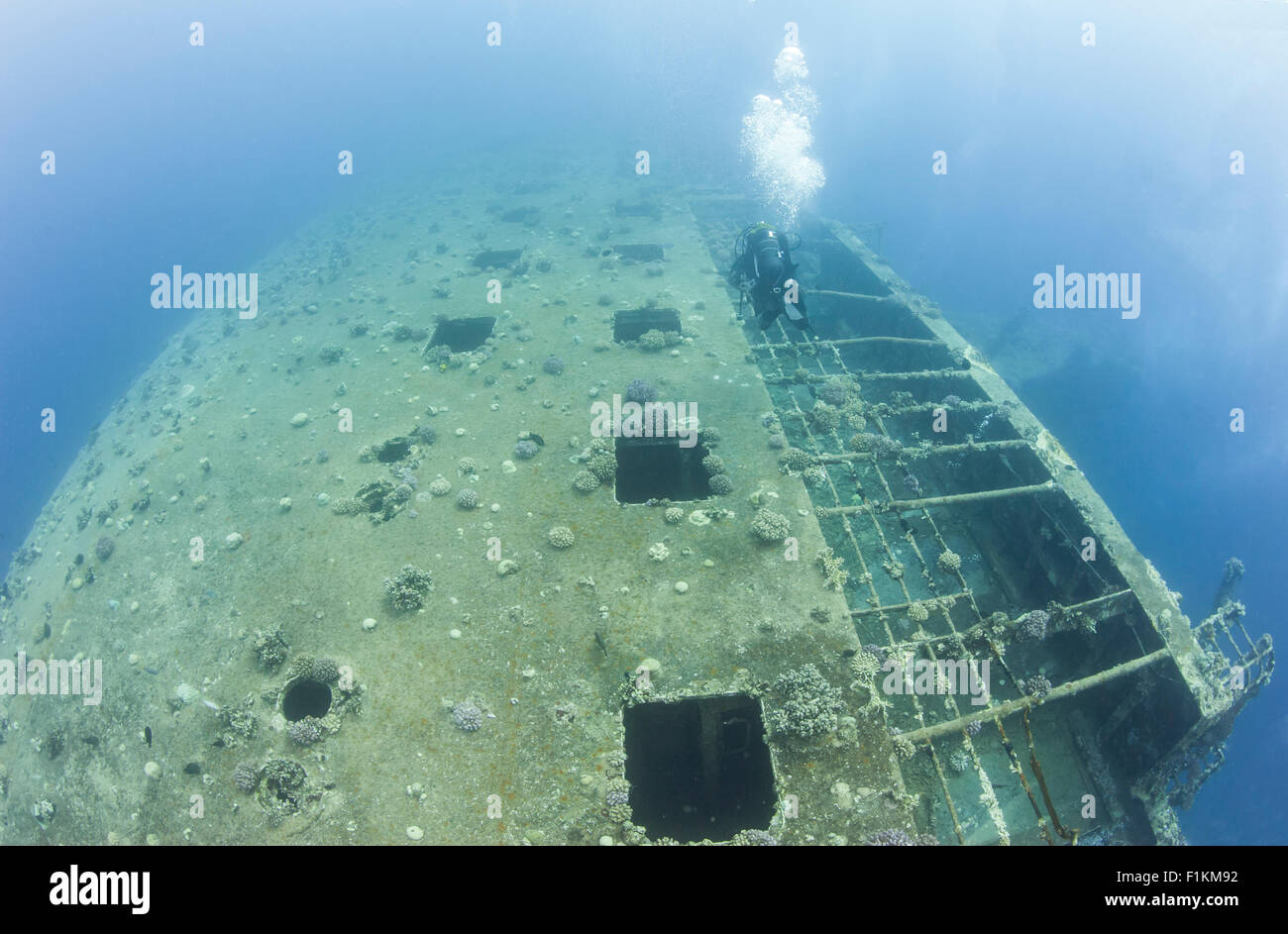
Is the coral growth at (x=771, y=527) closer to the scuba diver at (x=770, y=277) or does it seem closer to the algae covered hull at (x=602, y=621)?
the algae covered hull at (x=602, y=621)

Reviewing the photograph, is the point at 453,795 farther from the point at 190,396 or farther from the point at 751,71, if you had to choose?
the point at 751,71

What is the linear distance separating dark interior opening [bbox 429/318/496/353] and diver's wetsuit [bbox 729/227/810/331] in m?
10.5

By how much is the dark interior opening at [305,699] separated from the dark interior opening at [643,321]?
14.1m

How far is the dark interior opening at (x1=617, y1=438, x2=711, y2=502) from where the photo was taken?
15.0 m

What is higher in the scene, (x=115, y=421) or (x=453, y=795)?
(x=115, y=421)

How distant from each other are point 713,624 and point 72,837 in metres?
12.2

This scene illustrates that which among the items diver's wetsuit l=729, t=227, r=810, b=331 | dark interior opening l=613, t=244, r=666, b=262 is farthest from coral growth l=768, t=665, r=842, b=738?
dark interior opening l=613, t=244, r=666, b=262

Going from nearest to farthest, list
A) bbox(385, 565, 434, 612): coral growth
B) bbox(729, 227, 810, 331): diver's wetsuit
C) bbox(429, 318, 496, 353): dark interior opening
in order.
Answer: bbox(385, 565, 434, 612): coral growth
bbox(729, 227, 810, 331): diver's wetsuit
bbox(429, 318, 496, 353): dark interior opening

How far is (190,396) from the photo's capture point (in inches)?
794

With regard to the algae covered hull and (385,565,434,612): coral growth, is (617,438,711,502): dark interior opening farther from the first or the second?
(385,565,434,612): coral growth

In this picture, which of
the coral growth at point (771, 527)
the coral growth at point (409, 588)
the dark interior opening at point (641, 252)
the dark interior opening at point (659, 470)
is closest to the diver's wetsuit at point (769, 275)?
the dark interior opening at point (659, 470)

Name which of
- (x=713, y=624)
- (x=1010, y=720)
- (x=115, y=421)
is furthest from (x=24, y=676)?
(x=1010, y=720)

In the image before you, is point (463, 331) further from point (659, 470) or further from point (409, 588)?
point (409, 588)

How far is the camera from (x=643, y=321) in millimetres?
20547
